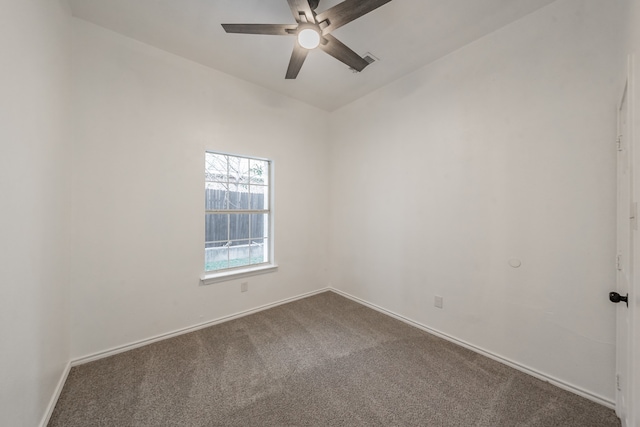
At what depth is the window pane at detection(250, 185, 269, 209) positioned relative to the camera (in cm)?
315

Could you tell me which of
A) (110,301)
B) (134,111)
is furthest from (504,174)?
(110,301)

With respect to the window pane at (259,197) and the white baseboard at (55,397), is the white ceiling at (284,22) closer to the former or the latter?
the window pane at (259,197)

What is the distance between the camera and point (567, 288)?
171cm

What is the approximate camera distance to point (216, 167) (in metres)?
2.83

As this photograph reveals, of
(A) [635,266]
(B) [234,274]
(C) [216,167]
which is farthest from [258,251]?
(A) [635,266]

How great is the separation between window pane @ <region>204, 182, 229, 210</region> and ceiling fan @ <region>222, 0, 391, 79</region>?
1.64m

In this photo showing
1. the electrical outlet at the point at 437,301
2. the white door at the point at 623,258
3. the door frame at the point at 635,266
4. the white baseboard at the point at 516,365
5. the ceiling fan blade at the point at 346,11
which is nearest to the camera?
the door frame at the point at 635,266

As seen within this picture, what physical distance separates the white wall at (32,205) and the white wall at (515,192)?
9.75 ft

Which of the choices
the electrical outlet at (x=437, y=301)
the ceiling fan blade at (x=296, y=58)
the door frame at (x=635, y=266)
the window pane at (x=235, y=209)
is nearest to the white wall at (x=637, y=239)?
the door frame at (x=635, y=266)

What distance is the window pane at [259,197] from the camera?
10.3 feet

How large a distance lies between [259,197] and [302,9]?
2.16m

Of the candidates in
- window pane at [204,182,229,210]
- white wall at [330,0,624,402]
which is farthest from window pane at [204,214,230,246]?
white wall at [330,0,624,402]

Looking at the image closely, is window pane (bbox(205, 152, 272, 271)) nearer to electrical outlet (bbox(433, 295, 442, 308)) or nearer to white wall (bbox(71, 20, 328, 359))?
white wall (bbox(71, 20, 328, 359))

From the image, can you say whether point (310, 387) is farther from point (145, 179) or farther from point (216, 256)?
point (145, 179)
